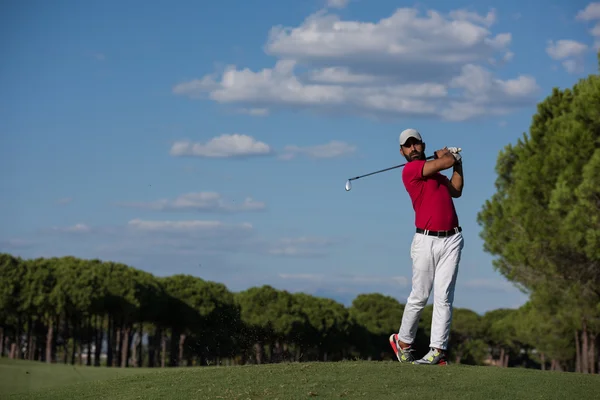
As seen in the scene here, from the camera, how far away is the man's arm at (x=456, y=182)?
40.3 ft

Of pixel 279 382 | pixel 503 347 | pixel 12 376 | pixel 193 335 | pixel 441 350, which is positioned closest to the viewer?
pixel 279 382

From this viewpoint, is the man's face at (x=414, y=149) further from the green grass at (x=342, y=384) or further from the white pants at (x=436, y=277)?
the green grass at (x=342, y=384)

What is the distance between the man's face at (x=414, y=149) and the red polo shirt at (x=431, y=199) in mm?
232

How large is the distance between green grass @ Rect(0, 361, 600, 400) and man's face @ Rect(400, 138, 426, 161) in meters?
2.84

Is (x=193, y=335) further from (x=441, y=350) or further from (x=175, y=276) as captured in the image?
(x=441, y=350)

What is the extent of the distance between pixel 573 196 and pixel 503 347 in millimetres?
97477

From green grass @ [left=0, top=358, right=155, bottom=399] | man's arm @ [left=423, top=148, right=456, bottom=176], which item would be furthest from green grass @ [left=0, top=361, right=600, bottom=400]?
man's arm @ [left=423, top=148, right=456, bottom=176]

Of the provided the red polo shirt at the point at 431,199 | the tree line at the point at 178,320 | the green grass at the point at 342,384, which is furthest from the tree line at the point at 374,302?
the red polo shirt at the point at 431,199

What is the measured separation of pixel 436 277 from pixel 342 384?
2162mm

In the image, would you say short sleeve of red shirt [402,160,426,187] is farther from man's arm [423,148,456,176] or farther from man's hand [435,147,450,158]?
man's hand [435,147,450,158]

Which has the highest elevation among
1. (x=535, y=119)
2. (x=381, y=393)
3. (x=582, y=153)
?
(x=535, y=119)

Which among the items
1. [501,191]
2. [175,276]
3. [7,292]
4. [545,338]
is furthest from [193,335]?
[501,191]

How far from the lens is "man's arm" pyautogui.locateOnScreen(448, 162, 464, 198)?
12.3m

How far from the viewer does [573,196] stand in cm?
3375
